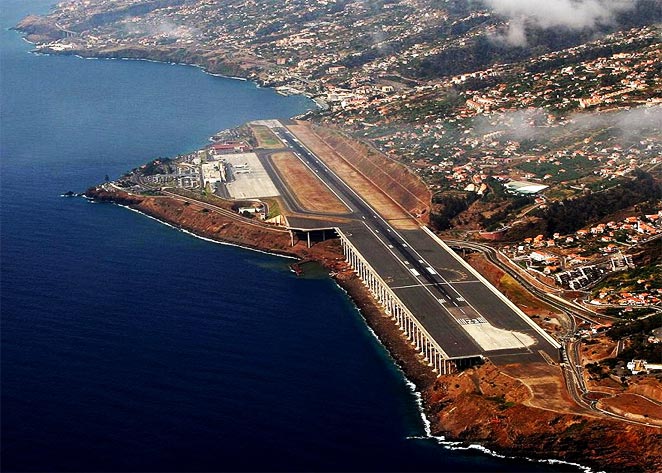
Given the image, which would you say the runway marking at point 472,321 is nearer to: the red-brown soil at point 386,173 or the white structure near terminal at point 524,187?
the red-brown soil at point 386,173

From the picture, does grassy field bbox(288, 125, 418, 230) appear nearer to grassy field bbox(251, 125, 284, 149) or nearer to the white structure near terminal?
grassy field bbox(251, 125, 284, 149)

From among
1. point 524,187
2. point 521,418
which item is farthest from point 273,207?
point 521,418

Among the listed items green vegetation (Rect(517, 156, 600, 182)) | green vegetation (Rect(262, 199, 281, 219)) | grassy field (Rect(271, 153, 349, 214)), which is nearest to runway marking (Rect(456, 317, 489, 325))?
grassy field (Rect(271, 153, 349, 214))

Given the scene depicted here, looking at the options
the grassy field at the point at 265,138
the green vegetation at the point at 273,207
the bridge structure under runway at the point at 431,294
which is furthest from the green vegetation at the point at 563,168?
the grassy field at the point at 265,138

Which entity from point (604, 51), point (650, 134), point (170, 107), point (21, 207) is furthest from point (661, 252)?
point (170, 107)

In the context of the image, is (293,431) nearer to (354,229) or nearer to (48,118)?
(354,229)
